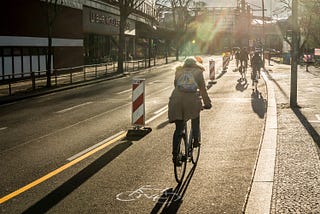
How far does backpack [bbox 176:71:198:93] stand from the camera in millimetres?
7566

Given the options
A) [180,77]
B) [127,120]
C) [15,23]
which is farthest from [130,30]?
[180,77]

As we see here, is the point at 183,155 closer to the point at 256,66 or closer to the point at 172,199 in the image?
the point at 172,199

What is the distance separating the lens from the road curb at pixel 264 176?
605 cm

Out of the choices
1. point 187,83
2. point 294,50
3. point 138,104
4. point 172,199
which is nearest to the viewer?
point 172,199

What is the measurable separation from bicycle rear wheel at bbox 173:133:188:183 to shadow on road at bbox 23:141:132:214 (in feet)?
4.46

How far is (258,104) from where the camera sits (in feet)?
58.0

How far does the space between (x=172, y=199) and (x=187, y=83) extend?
1.87 m

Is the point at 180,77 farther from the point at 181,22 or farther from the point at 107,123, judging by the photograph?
the point at 181,22

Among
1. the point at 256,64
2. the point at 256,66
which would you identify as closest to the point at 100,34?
the point at 256,64

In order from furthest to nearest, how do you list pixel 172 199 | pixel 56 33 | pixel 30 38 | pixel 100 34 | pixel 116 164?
pixel 100 34 → pixel 56 33 → pixel 30 38 → pixel 116 164 → pixel 172 199

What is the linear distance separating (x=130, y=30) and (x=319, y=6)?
28.2m

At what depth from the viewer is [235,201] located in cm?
638

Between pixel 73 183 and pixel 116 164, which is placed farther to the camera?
pixel 116 164

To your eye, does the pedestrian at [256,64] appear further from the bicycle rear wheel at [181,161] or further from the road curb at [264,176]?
the bicycle rear wheel at [181,161]
